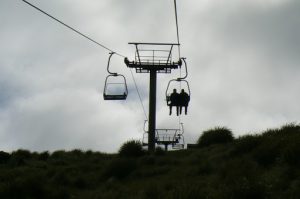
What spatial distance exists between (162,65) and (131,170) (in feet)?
25.3

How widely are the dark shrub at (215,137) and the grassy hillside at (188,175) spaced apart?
0.90 ft

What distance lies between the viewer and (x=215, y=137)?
32.1 metres

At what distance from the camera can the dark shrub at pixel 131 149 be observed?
33.0 m

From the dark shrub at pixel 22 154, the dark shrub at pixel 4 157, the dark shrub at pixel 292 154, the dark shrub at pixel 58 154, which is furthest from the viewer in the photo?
the dark shrub at pixel 58 154

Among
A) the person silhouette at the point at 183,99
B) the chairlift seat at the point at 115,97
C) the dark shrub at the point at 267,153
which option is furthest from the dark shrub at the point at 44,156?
the dark shrub at the point at 267,153

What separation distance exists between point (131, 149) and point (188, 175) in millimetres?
10617

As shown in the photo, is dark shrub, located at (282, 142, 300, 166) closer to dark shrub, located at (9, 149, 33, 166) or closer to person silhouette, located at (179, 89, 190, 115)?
person silhouette, located at (179, 89, 190, 115)

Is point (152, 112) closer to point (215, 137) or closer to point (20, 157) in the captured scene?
point (215, 137)

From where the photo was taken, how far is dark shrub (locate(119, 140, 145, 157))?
33.0 meters

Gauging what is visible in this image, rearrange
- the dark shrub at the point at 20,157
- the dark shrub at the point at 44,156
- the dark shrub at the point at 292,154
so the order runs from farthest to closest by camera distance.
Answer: the dark shrub at the point at 44,156 → the dark shrub at the point at 20,157 → the dark shrub at the point at 292,154

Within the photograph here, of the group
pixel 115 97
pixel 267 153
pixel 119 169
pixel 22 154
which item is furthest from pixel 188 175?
pixel 22 154

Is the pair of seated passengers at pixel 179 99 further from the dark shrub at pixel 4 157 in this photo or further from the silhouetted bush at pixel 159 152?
the dark shrub at pixel 4 157

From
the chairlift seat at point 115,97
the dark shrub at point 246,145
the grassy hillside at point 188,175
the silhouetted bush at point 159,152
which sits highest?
the chairlift seat at point 115,97

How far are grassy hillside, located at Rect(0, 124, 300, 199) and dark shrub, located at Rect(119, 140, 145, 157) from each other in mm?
1320
